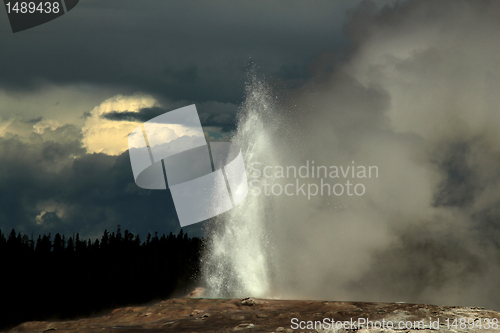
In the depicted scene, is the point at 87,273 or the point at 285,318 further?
the point at 87,273

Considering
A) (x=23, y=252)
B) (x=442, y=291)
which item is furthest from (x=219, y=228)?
(x=23, y=252)

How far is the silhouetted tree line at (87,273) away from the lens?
54.7 m

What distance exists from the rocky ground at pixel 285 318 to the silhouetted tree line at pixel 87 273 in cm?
3633

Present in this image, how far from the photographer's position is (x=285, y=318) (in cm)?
1759

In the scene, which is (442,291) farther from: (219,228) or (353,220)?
(219,228)

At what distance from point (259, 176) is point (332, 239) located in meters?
8.18

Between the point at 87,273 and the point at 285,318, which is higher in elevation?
the point at 87,273

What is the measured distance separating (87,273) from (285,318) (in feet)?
183

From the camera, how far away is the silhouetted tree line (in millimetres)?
54719

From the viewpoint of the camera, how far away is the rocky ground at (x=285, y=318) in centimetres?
1480

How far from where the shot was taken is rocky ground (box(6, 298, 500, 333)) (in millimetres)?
14797

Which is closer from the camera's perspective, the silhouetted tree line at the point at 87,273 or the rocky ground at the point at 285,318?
the rocky ground at the point at 285,318

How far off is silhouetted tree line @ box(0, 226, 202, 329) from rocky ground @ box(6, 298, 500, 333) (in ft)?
119

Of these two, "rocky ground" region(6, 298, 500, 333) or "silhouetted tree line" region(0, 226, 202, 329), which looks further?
"silhouetted tree line" region(0, 226, 202, 329)
